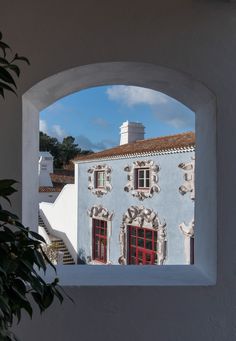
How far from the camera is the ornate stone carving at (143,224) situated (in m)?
6.91

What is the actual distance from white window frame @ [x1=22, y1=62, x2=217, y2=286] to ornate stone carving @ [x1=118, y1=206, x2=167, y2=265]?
571 cm

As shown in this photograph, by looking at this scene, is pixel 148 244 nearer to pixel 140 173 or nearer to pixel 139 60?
pixel 140 173

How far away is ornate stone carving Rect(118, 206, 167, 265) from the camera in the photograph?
6906 millimetres

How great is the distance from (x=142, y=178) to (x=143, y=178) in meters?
0.03

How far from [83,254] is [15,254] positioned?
28.6 ft

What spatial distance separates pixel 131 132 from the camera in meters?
8.54

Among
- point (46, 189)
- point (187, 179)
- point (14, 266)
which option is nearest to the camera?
point (14, 266)

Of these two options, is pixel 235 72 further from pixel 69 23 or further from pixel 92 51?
pixel 69 23

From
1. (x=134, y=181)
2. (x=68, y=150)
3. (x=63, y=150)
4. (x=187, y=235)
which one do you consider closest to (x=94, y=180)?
(x=134, y=181)

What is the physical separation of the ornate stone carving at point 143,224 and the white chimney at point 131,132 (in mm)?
1984

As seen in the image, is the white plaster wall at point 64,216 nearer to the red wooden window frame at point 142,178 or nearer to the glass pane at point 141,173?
the red wooden window frame at point 142,178

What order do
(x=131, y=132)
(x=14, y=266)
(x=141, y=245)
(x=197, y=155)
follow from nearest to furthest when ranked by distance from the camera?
(x=14, y=266)
(x=197, y=155)
(x=141, y=245)
(x=131, y=132)

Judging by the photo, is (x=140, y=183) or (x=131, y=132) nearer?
(x=140, y=183)

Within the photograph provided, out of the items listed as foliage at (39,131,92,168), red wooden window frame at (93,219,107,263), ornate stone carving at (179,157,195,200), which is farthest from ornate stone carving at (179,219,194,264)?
foliage at (39,131,92,168)
